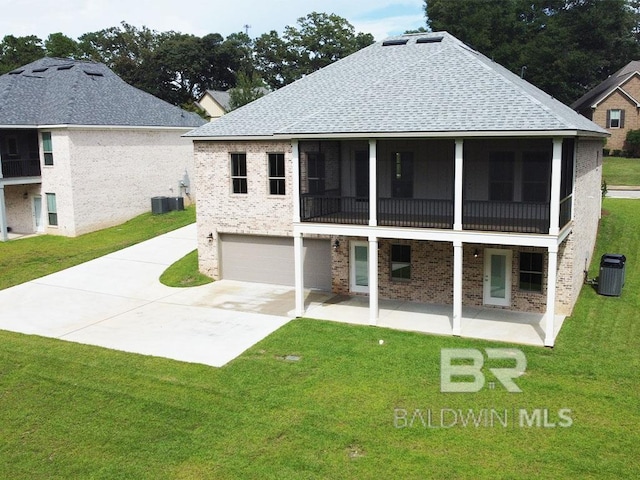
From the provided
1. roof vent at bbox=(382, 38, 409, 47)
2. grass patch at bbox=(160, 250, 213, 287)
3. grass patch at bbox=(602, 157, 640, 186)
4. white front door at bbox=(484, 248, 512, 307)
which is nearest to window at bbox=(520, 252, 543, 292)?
white front door at bbox=(484, 248, 512, 307)

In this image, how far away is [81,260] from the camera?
2548cm

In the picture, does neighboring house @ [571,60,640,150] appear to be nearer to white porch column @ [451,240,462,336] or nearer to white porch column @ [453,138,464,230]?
white porch column @ [453,138,464,230]

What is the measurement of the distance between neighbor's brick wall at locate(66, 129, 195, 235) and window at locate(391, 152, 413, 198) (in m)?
17.4

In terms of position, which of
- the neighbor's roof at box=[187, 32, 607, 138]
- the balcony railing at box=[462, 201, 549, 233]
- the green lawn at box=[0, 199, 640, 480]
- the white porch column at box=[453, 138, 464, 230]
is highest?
the neighbor's roof at box=[187, 32, 607, 138]

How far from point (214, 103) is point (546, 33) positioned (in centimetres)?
3644

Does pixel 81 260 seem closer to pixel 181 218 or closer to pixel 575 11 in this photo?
pixel 181 218

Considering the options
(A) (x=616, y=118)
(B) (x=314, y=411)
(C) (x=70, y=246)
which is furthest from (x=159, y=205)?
(A) (x=616, y=118)

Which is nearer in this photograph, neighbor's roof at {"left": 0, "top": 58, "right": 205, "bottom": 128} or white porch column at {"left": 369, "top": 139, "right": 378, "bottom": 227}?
white porch column at {"left": 369, "top": 139, "right": 378, "bottom": 227}

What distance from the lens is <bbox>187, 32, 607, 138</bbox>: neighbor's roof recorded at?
50.4 feet

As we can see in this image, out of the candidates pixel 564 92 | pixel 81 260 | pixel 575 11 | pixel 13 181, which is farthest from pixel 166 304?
pixel 575 11

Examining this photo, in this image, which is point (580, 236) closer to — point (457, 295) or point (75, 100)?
point (457, 295)

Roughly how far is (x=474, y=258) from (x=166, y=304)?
9.77 meters

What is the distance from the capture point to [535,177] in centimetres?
1780

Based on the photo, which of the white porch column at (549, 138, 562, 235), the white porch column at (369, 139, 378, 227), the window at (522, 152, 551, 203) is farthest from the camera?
the window at (522, 152, 551, 203)
